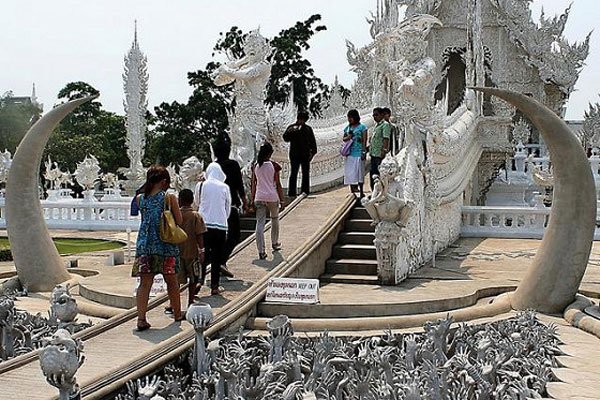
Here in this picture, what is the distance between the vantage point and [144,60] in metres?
22.0

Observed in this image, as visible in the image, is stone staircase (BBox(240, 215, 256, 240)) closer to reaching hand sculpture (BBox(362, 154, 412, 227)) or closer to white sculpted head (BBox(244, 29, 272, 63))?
reaching hand sculpture (BBox(362, 154, 412, 227))

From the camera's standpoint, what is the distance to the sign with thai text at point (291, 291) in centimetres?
747

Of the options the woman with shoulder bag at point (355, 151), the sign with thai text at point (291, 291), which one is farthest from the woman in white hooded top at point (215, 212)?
the woman with shoulder bag at point (355, 151)

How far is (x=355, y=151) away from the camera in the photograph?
10.5 metres

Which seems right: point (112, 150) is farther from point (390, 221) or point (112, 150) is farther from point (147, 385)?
point (147, 385)

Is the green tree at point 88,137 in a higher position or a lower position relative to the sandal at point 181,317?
higher

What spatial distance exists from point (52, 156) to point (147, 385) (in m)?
35.7

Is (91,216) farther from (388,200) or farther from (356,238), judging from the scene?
(388,200)

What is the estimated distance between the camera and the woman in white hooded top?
292 inches

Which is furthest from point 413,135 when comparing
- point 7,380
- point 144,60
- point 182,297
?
point 144,60

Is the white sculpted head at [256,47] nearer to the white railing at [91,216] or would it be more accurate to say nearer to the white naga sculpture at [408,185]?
the white naga sculpture at [408,185]

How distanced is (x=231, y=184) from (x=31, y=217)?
113 inches

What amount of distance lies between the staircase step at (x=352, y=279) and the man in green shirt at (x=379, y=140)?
1.58 metres

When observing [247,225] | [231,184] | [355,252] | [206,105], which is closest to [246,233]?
[247,225]
